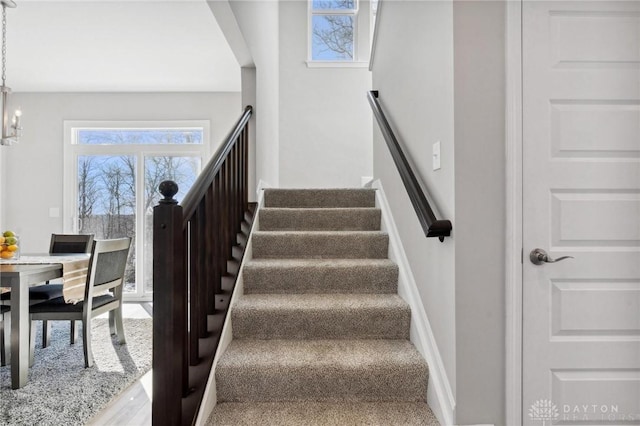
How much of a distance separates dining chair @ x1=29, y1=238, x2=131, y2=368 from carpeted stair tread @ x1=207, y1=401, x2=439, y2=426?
67.2 inches

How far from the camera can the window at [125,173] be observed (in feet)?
15.6

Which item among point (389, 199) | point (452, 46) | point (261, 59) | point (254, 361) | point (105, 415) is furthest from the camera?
point (261, 59)

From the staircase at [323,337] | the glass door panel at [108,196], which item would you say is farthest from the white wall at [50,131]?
the staircase at [323,337]

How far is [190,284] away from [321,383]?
722mm

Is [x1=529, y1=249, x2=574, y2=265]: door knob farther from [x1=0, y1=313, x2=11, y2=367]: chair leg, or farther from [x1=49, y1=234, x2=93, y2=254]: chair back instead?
[x1=49, y1=234, x2=93, y2=254]: chair back

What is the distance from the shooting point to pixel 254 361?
5.23 ft

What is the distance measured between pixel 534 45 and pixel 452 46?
304 millimetres

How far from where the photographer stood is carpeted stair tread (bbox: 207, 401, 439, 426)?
4.65 feet

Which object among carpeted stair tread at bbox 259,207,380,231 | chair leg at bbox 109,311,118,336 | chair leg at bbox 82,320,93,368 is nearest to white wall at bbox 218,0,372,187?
carpeted stair tread at bbox 259,207,380,231

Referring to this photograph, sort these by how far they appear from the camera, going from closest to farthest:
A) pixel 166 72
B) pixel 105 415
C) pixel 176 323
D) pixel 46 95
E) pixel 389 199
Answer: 1. pixel 176 323
2. pixel 105 415
3. pixel 389 199
4. pixel 166 72
5. pixel 46 95

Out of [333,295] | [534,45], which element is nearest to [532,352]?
[333,295]

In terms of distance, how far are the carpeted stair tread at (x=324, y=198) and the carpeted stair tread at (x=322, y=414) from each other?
1635 mm

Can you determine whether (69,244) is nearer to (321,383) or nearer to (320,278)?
(320,278)

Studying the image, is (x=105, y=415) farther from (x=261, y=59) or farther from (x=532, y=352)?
(x=261, y=59)
